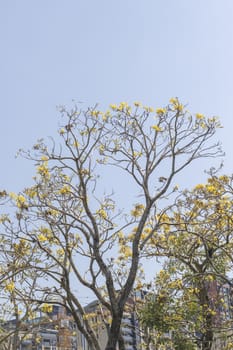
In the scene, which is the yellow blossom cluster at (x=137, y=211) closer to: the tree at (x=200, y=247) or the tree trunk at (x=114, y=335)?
the tree at (x=200, y=247)

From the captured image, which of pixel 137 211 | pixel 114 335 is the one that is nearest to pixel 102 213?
pixel 137 211

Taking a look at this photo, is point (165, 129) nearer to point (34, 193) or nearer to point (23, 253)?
point (34, 193)

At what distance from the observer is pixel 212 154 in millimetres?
8750

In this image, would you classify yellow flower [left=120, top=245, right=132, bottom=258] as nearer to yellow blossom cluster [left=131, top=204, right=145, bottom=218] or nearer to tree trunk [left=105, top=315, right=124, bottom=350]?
yellow blossom cluster [left=131, top=204, right=145, bottom=218]

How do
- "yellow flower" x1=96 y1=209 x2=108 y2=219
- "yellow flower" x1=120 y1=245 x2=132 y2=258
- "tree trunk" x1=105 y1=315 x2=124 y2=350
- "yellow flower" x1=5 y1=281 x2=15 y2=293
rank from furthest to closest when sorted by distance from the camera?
"yellow flower" x1=120 y1=245 x2=132 y2=258, "yellow flower" x1=96 y1=209 x2=108 y2=219, "yellow flower" x1=5 y1=281 x2=15 y2=293, "tree trunk" x1=105 y1=315 x2=124 y2=350

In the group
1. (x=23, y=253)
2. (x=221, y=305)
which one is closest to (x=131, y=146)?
(x=23, y=253)

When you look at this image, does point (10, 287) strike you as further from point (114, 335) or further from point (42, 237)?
point (114, 335)

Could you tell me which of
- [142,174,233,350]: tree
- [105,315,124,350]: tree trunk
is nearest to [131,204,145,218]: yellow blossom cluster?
[142,174,233,350]: tree

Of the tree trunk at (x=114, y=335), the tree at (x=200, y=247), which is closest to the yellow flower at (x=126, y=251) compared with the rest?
the tree at (x=200, y=247)

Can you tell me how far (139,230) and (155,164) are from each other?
48.6 inches

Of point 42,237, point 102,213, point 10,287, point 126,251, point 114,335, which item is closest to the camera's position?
point 114,335

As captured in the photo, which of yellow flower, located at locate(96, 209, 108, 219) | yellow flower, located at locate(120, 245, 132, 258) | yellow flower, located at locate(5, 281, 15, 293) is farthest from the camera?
yellow flower, located at locate(120, 245, 132, 258)

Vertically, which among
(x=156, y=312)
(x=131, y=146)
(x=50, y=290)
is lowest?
(x=156, y=312)

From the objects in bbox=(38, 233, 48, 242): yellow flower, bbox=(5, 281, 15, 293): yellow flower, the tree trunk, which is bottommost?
the tree trunk
